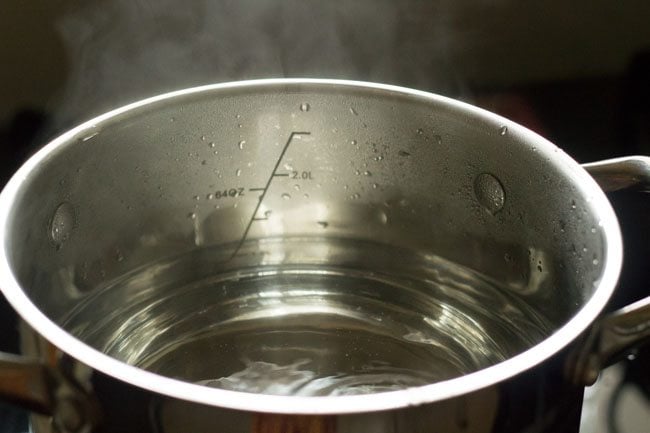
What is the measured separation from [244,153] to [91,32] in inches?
8.3

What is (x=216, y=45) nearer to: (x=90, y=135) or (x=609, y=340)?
(x=90, y=135)

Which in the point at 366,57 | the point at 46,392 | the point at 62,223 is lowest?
the point at 46,392

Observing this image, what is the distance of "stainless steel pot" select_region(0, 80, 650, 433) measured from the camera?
0.58 metres

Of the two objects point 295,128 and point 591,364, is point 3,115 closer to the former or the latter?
point 295,128

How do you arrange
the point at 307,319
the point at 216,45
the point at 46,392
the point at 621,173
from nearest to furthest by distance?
the point at 46,392 → the point at 621,173 → the point at 307,319 → the point at 216,45

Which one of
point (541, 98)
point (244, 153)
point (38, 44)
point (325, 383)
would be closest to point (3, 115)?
point (38, 44)

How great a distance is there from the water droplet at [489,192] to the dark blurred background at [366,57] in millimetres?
142

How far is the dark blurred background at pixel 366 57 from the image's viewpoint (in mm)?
787

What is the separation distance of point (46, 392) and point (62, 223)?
0.72ft

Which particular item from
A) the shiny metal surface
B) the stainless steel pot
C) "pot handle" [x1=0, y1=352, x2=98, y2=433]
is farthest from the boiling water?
"pot handle" [x1=0, y1=352, x2=98, y2=433]

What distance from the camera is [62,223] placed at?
599 mm

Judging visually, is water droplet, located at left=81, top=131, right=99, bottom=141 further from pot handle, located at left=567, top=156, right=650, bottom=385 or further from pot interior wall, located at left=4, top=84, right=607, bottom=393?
pot handle, located at left=567, top=156, right=650, bottom=385

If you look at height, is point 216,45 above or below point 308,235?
above

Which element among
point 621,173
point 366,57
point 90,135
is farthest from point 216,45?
point 621,173
